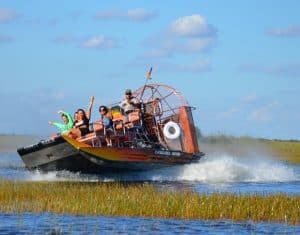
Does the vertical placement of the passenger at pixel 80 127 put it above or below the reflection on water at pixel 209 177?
above

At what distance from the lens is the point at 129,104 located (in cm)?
3625

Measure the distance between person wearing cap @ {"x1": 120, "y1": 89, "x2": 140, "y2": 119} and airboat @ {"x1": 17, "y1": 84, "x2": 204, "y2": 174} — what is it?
0.18 m

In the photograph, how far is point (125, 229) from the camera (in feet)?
64.0

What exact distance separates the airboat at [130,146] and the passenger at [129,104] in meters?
0.17

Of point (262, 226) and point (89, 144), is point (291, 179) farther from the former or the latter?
point (262, 226)

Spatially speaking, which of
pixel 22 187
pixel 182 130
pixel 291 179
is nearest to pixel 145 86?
pixel 182 130

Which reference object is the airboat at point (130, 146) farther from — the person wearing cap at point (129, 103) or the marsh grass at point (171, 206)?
the marsh grass at point (171, 206)

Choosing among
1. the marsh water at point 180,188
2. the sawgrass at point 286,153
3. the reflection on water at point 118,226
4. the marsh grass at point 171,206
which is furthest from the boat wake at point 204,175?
the sawgrass at point 286,153

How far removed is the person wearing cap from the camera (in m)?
36.2

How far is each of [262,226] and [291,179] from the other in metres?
20.5

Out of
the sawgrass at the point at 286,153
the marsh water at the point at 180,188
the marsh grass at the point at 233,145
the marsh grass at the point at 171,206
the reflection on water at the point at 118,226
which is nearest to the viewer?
the reflection on water at the point at 118,226

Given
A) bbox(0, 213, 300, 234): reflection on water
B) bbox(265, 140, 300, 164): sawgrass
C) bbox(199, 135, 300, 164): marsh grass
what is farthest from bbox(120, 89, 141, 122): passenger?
bbox(265, 140, 300, 164): sawgrass

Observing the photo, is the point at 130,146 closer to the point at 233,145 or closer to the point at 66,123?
the point at 66,123

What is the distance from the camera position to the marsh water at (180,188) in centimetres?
1956
